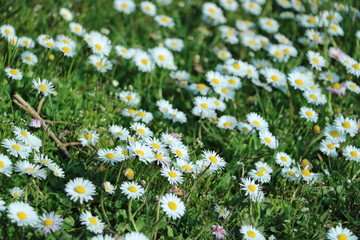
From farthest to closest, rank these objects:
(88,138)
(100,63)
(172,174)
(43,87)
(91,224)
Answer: (100,63) → (43,87) → (88,138) → (172,174) → (91,224)

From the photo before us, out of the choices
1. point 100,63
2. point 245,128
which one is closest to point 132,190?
point 245,128

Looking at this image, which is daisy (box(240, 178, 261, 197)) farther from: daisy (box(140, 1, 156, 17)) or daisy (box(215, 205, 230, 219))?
daisy (box(140, 1, 156, 17))

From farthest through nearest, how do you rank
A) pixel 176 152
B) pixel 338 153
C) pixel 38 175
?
pixel 338 153, pixel 176 152, pixel 38 175

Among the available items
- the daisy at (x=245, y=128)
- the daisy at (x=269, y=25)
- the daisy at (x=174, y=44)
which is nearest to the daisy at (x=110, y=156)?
the daisy at (x=245, y=128)

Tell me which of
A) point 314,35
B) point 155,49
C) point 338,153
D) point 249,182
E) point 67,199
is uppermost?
point 314,35

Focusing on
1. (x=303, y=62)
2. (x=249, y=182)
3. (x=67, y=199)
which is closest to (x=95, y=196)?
(x=67, y=199)

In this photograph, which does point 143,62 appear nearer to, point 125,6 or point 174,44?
point 174,44

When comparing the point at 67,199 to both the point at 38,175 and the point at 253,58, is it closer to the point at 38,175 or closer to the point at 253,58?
the point at 38,175
